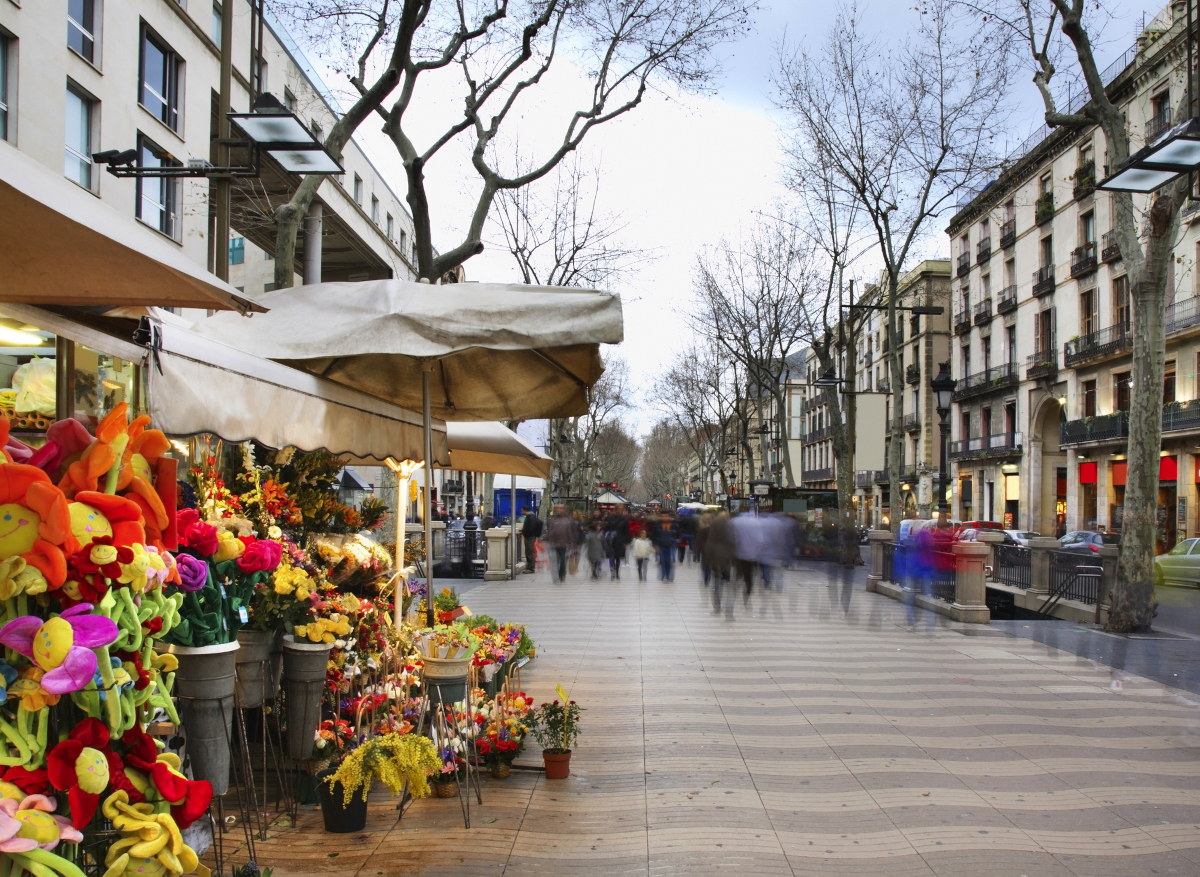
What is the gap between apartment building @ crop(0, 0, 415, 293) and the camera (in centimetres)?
1736

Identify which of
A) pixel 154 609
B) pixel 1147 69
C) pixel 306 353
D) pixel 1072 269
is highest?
pixel 1147 69

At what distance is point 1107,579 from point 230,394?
546 inches

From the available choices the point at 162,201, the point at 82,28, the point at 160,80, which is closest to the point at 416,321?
the point at 82,28

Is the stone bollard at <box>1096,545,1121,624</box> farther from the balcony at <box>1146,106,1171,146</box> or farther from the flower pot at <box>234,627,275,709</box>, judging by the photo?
the balcony at <box>1146,106,1171,146</box>

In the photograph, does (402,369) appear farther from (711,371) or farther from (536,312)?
(711,371)

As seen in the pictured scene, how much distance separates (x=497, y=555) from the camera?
2194 centimetres

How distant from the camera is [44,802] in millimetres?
2178

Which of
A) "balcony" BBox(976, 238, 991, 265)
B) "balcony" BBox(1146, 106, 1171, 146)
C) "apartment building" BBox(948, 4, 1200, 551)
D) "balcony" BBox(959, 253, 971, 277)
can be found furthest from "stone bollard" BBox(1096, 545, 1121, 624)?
"balcony" BBox(959, 253, 971, 277)

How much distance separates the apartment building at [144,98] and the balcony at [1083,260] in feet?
97.5

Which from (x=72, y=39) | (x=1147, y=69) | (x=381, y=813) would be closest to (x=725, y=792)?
(x=381, y=813)

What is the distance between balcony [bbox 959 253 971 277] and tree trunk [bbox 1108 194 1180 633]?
39904mm

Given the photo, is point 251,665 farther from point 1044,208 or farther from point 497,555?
point 1044,208

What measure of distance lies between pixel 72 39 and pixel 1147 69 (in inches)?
1328

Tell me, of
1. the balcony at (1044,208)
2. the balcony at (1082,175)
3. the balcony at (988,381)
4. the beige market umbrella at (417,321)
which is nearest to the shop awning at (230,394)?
the beige market umbrella at (417,321)
